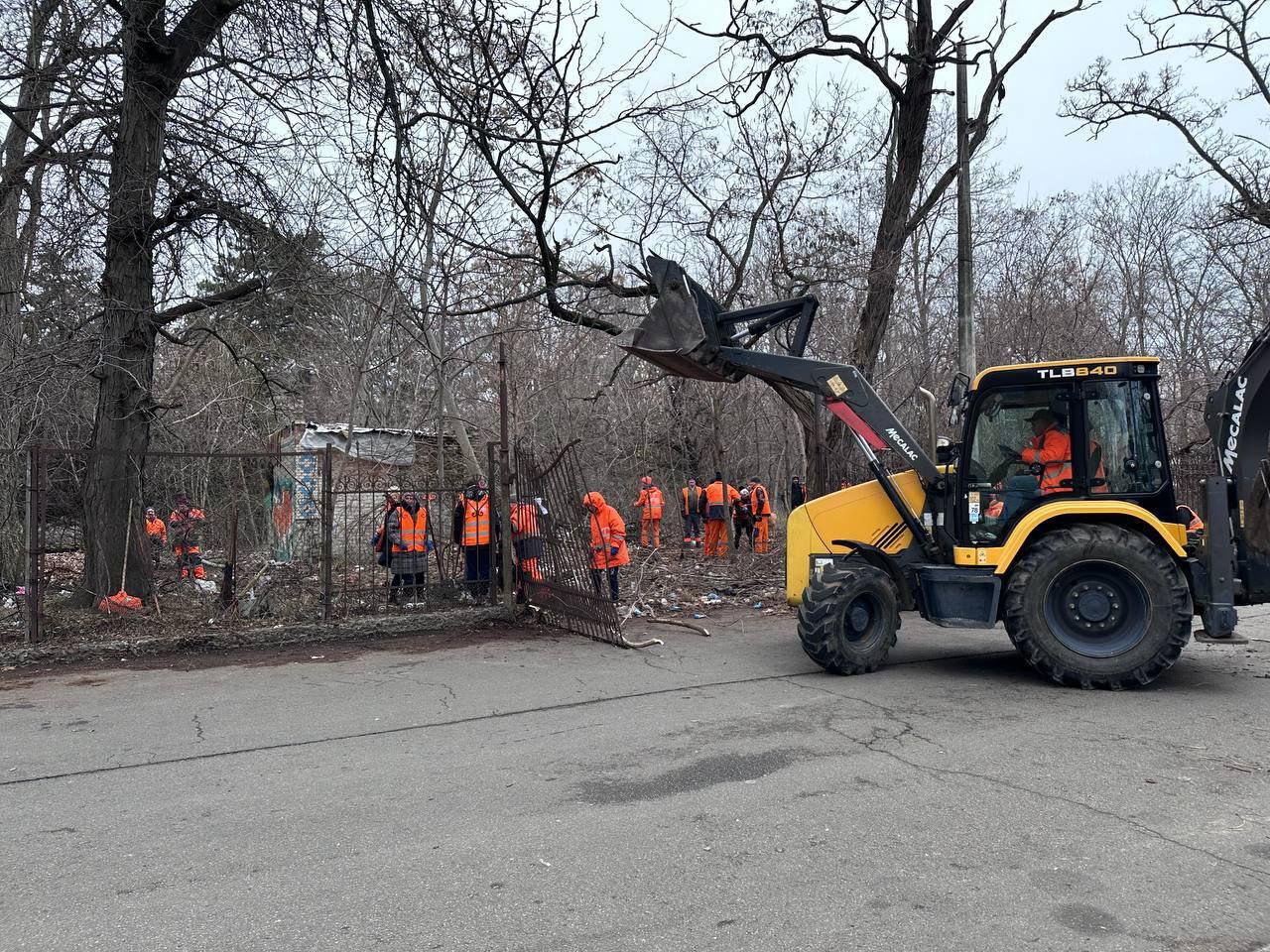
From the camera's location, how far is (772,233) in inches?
675

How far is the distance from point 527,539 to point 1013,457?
5713mm

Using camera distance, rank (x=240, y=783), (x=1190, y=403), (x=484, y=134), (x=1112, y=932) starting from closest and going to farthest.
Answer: (x=1112, y=932) < (x=240, y=783) < (x=484, y=134) < (x=1190, y=403)

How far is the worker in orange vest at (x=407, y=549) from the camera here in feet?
37.1

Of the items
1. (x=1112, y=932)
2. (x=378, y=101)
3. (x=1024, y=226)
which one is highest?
(x=1024, y=226)

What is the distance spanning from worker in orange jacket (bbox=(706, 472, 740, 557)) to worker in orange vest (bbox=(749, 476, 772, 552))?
614 millimetres

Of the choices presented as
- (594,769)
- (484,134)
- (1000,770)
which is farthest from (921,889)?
(484,134)

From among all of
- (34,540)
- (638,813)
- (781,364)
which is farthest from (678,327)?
(34,540)

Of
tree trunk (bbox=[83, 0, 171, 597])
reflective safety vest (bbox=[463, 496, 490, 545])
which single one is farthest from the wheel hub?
tree trunk (bbox=[83, 0, 171, 597])

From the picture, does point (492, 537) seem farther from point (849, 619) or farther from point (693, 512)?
point (693, 512)

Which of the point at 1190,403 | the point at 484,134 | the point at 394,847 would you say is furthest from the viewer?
the point at 1190,403

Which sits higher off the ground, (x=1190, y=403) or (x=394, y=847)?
(x=1190, y=403)

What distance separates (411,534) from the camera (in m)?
11.5

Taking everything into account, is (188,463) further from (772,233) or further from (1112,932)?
(1112,932)

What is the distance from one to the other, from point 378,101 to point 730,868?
6.84 meters
